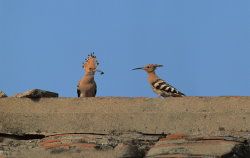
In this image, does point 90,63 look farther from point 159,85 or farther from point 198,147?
point 198,147

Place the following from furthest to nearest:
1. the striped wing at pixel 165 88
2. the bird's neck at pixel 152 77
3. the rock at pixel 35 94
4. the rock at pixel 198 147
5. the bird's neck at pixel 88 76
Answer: the bird's neck at pixel 152 77
the bird's neck at pixel 88 76
the striped wing at pixel 165 88
the rock at pixel 35 94
the rock at pixel 198 147

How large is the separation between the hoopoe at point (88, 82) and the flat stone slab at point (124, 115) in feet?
6.91

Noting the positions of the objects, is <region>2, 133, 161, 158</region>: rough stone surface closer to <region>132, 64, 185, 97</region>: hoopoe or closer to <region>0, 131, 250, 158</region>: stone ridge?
<region>0, 131, 250, 158</region>: stone ridge

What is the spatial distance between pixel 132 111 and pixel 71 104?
61cm

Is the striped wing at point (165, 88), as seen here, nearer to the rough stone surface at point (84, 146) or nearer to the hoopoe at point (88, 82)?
the hoopoe at point (88, 82)

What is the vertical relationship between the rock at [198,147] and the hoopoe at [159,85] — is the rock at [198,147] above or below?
below

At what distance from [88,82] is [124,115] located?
2.55 m

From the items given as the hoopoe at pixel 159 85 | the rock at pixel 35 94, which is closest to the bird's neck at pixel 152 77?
the hoopoe at pixel 159 85

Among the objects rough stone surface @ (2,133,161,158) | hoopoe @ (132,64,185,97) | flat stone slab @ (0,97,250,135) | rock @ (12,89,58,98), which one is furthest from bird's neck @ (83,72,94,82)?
rough stone surface @ (2,133,161,158)

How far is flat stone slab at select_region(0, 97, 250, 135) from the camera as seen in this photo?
560 centimetres

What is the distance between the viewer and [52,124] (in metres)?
5.94

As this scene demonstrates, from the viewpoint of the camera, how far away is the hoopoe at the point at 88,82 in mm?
8250

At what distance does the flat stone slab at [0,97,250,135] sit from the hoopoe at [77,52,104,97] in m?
2.11

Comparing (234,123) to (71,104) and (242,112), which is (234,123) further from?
(71,104)
